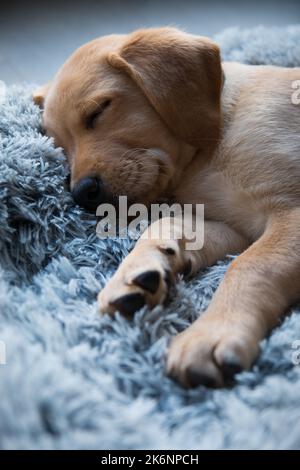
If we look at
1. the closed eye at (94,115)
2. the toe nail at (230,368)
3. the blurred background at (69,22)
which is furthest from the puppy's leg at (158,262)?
the blurred background at (69,22)

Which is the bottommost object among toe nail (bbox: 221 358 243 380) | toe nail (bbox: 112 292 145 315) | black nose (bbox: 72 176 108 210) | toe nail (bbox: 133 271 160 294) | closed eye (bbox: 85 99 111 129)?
toe nail (bbox: 221 358 243 380)

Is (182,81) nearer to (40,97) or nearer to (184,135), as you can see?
(184,135)

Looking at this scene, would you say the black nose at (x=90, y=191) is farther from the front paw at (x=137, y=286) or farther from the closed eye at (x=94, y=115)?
the front paw at (x=137, y=286)

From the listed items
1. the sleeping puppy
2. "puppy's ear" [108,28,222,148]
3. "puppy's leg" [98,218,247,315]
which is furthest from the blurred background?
"puppy's leg" [98,218,247,315]

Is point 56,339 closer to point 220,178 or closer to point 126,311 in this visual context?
point 126,311

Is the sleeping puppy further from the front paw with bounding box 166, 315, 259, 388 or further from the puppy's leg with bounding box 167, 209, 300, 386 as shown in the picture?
the front paw with bounding box 166, 315, 259, 388

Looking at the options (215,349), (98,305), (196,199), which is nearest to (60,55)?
(196,199)
